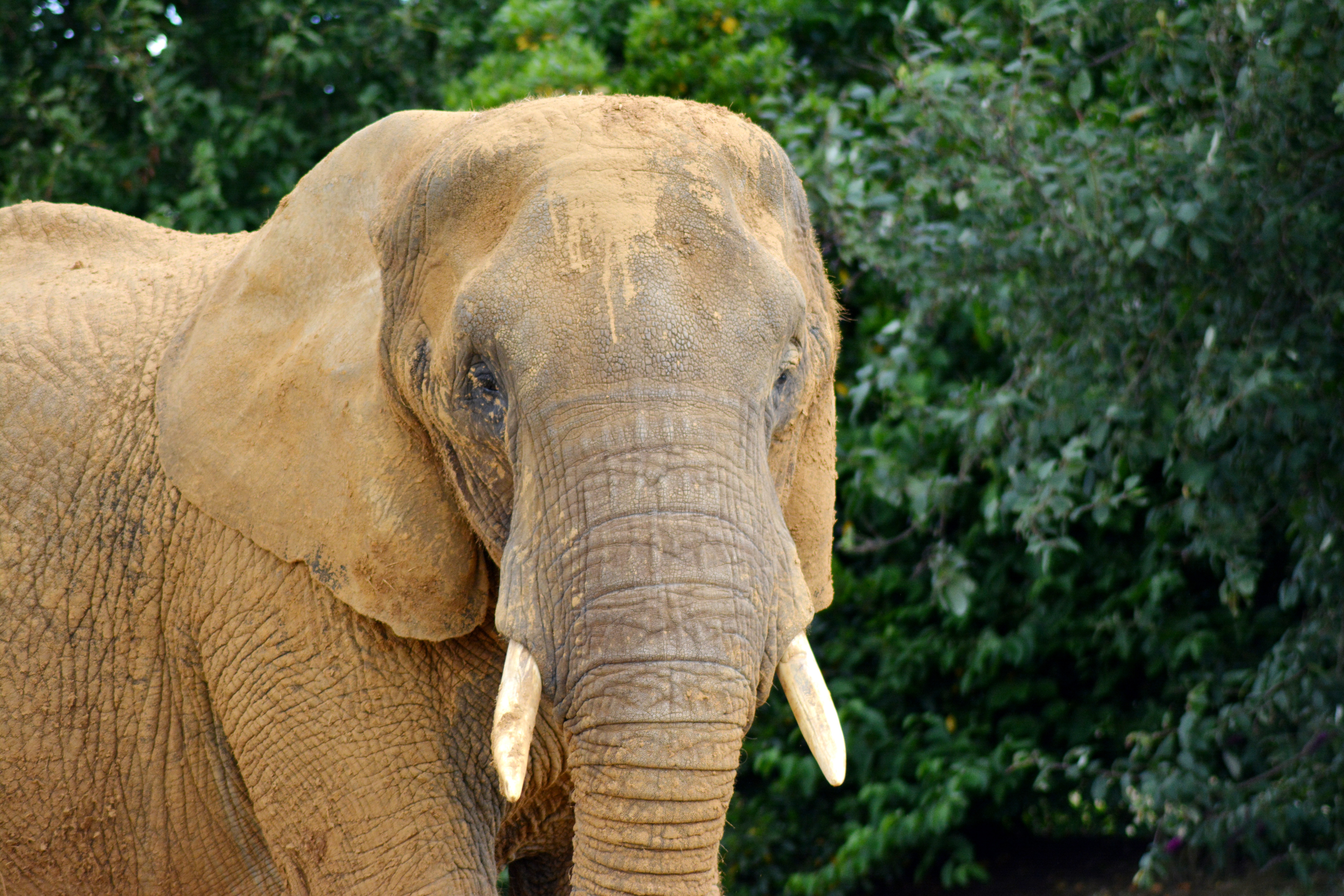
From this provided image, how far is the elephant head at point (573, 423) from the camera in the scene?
260 cm

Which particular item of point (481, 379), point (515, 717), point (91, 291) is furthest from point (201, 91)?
point (515, 717)

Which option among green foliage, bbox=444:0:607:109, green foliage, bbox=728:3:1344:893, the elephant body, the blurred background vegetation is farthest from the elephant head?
green foliage, bbox=444:0:607:109

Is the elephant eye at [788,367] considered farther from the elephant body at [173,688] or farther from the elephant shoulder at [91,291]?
the elephant shoulder at [91,291]

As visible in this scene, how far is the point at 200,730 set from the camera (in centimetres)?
352

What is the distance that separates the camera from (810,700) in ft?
9.30

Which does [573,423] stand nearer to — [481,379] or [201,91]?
[481,379]

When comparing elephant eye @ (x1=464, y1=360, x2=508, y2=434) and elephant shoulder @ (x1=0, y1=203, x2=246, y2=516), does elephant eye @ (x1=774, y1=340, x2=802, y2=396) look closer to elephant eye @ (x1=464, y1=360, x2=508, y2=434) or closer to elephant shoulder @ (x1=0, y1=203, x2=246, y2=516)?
elephant eye @ (x1=464, y1=360, x2=508, y2=434)

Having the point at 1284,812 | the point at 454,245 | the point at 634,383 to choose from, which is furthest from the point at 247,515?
the point at 1284,812

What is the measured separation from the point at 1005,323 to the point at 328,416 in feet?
9.41

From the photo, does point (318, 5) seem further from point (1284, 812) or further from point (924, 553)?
point (1284, 812)

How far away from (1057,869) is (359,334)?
488cm

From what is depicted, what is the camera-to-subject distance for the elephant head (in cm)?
260

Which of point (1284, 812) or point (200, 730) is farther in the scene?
point (1284, 812)

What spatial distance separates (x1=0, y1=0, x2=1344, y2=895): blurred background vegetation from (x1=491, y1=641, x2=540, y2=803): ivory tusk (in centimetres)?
229
